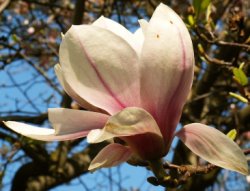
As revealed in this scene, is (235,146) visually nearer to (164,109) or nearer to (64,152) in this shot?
(164,109)

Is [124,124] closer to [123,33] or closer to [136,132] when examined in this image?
[136,132]

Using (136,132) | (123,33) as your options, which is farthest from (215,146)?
(123,33)

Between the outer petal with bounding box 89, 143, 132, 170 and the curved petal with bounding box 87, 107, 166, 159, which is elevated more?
the curved petal with bounding box 87, 107, 166, 159

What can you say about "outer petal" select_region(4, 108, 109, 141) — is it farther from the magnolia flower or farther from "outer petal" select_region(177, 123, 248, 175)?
"outer petal" select_region(177, 123, 248, 175)

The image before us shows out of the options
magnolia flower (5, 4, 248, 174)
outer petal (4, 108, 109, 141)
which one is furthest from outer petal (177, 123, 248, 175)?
outer petal (4, 108, 109, 141)

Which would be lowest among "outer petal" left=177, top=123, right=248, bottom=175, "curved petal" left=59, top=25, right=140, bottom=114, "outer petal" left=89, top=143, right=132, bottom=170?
"outer petal" left=89, top=143, right=132, bottom=170

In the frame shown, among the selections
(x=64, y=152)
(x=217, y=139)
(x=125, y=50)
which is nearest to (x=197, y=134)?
(x=217, y=139)
